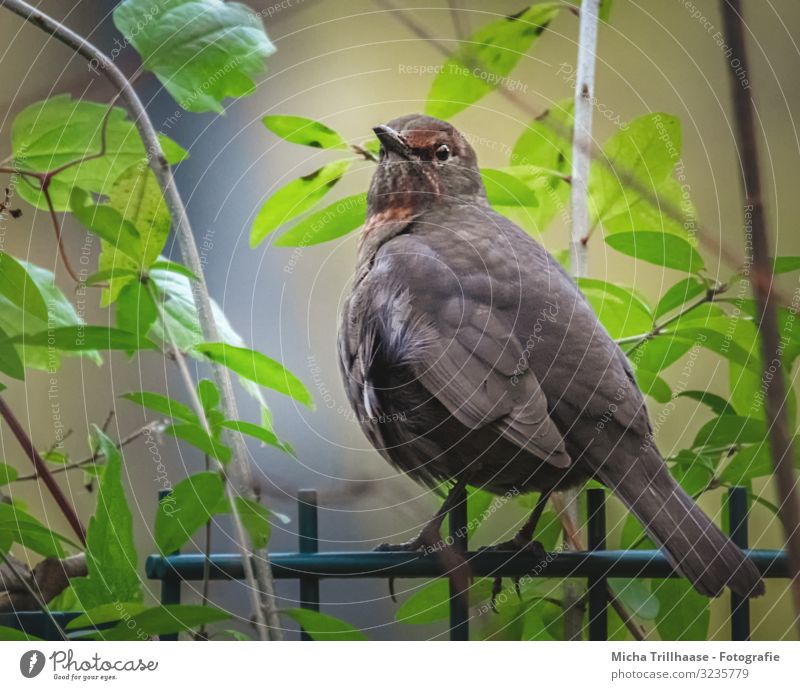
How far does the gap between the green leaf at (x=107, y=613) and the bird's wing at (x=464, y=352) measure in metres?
0.29

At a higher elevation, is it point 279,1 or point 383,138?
point 279,1

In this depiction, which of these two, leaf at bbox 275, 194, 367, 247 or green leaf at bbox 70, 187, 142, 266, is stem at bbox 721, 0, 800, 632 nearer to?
leaf at bbox 275, 194, 367, 247

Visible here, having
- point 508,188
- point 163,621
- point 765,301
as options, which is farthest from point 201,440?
point 765,301

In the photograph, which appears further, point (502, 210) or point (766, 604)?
point (502, 210)

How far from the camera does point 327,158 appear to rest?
2.71ft

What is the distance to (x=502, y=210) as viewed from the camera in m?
0.87

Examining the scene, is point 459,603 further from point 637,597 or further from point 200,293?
point 200,293

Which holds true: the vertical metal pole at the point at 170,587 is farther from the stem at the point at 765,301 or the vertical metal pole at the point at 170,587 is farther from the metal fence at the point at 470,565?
the stem at the point at 765,301

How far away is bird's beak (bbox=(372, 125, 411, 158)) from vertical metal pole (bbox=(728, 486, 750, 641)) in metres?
0.40

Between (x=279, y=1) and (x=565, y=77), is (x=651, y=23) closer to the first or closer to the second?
(x=565, y=77)

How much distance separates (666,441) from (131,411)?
1.53ft

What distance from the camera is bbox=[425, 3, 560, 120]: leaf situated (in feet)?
2.66
